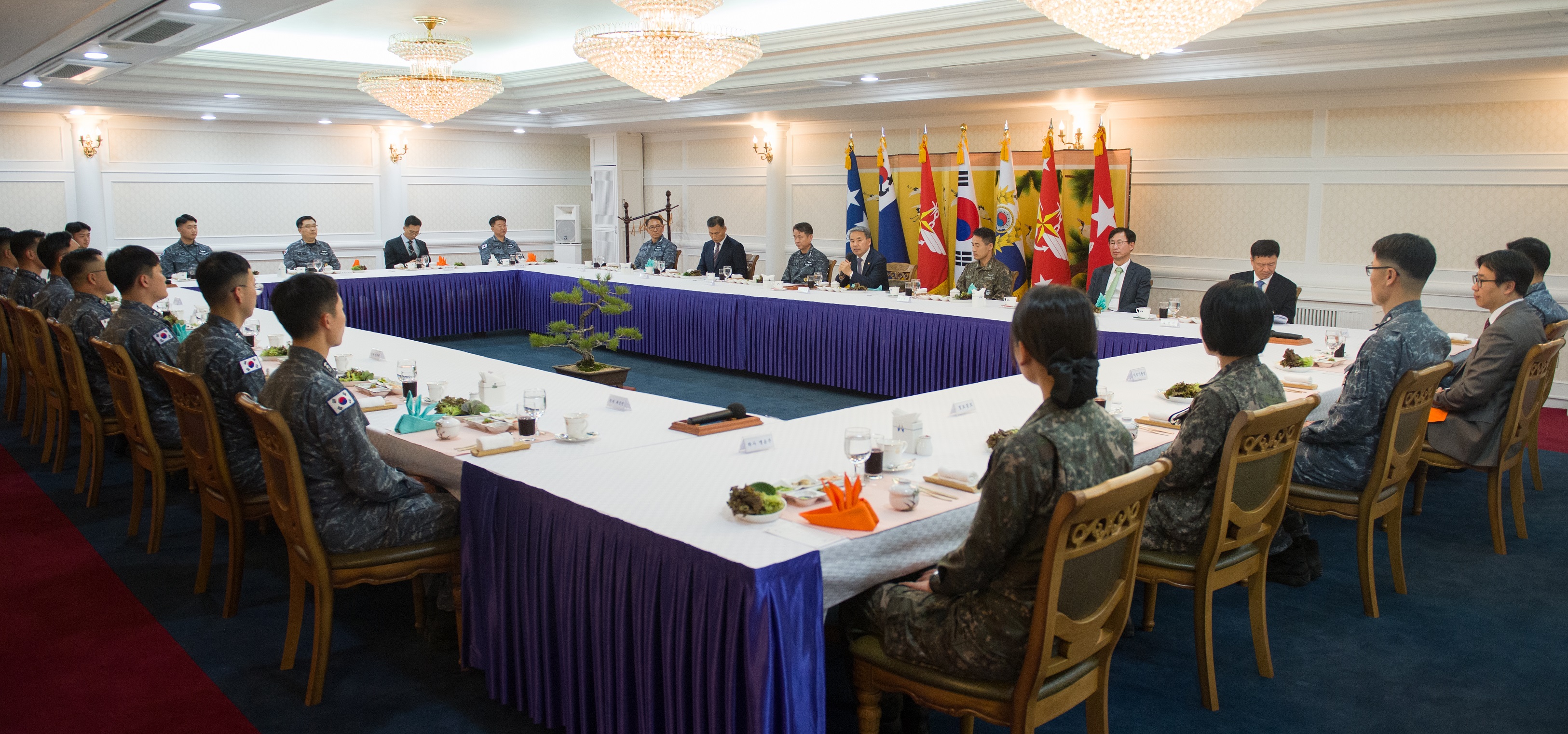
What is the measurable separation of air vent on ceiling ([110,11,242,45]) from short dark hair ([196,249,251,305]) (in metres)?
2.18

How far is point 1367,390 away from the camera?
10.8 feet

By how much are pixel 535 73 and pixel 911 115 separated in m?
4.22

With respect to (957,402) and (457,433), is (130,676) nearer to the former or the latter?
(457,433)

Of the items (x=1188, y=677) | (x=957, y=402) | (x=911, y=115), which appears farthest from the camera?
(x=911, y=115)

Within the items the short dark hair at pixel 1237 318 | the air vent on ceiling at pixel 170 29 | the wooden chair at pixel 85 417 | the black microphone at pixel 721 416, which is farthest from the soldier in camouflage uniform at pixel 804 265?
the short dark hair at pixel 1237 318

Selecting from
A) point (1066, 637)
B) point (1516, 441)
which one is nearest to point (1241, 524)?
point (1066, 637)

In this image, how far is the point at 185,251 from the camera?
961 centimetres

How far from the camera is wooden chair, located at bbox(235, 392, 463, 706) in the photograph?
264cm

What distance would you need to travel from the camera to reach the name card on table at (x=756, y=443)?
2980 millimetres

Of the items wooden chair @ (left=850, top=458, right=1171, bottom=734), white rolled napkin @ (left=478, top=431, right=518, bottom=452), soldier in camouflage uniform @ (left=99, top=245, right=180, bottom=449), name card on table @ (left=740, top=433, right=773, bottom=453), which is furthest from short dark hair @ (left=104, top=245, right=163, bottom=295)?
wooden chair @ (left=850, top=458, right=1171, bottom=734)

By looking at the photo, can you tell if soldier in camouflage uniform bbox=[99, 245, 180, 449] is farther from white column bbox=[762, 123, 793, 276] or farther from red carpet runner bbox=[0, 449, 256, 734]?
white column bbox=[762, 123, 793, 276]

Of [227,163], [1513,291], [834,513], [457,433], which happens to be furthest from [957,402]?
[227,163]

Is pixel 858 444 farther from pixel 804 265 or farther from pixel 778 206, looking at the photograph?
pixel 778 206

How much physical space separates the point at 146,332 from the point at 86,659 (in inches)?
60.7
